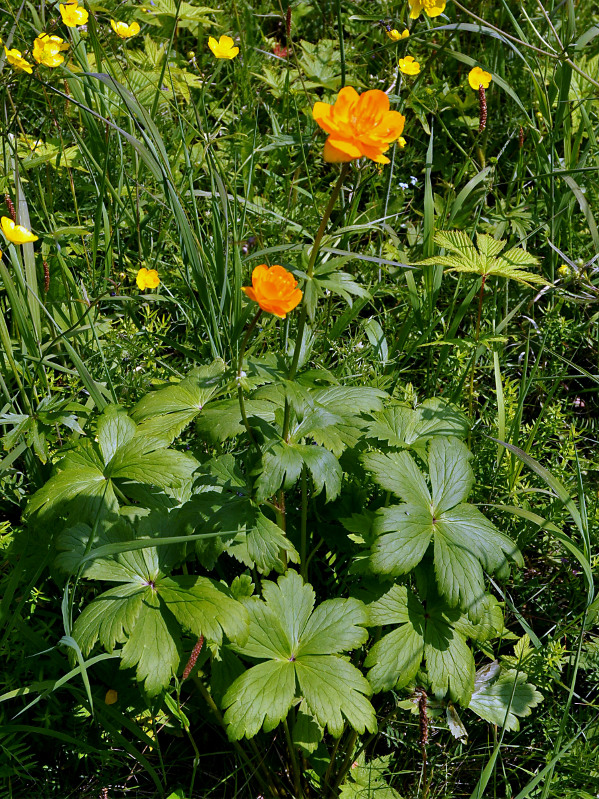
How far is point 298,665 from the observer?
58.3 inches

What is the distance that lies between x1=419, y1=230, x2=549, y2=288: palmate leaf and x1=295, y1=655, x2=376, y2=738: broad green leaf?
1088 millimetres

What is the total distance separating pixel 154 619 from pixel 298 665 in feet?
0.98

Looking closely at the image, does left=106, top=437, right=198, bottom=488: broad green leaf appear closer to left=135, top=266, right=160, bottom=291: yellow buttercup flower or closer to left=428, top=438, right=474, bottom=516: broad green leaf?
left=428, top=438, right=474, bottom=516: broad green leaf

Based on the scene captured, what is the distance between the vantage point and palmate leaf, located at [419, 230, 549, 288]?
2.05m

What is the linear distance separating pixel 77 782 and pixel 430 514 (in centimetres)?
106

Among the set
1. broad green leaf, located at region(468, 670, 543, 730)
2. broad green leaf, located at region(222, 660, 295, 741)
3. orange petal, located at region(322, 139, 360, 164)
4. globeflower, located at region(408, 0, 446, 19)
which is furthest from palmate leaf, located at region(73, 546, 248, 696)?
globeflower, located at region(408, 0, 446, 19)

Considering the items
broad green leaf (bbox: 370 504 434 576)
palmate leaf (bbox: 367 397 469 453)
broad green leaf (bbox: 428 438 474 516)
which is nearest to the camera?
broad green leaf (bbox: 370 504 434 576)

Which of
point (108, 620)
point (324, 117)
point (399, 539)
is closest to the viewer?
point (324, 117)

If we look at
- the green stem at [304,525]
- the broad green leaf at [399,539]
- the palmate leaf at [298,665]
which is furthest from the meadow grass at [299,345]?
the broad green leaf at [399,539]

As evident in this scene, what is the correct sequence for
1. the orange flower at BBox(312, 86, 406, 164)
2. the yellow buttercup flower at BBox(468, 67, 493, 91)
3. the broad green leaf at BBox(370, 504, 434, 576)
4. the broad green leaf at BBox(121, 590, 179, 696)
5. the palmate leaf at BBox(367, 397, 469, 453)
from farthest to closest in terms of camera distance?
the yellow buttercup flower at BBox(468, 67, 493, 91)
the palmate leaf at BBox(367, 397, 469, 453)
the broad green leaf at BBox(370, 504, 434, 576)
the broad green leaf at BBox(121, 590, 179, 696)
the orange flower at BBox(312, 86, 406, 164)

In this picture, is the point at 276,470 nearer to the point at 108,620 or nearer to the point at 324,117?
the point at 108,620

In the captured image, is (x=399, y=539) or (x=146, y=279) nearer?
(x=399, y=539)

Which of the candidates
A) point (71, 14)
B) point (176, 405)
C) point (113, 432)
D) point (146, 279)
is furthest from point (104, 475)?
point (71, 14)

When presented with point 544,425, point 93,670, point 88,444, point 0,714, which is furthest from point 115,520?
point 544,425
